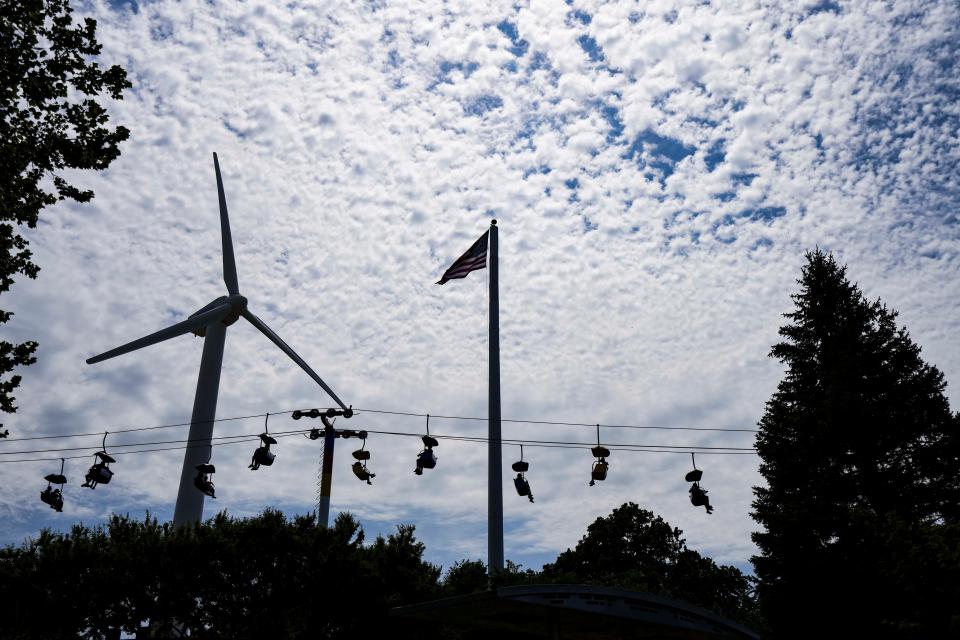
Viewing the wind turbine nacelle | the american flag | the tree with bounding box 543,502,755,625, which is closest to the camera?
the american flag

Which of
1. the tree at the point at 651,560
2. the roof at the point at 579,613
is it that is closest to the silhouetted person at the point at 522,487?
the roof at the point at 579,613

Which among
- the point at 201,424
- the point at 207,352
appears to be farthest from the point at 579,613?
the point at 207,352

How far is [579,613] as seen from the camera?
14.8 meters

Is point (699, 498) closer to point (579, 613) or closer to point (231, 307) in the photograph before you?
point (579, 613)

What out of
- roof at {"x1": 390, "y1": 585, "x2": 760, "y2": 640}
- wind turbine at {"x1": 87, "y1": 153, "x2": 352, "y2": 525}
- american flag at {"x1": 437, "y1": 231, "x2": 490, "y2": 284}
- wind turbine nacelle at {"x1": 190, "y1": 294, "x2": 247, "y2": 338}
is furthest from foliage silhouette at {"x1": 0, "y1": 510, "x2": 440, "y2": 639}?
wind turbine nacelle at {"x1": 190, "y1": 294, "x2": 247, "y2": 338}

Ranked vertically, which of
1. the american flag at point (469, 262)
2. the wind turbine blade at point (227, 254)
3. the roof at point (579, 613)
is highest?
the wind turbine blade at point (227, 254)

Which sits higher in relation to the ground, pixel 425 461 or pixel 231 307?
pixel 231 307

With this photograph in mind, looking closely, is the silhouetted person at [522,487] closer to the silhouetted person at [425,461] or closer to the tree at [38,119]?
the silhouetted person at [425,461]

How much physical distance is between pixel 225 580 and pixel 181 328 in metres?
14.4

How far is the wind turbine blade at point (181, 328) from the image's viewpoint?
2992 centimetres

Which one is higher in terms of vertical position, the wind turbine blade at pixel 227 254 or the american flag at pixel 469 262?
the wind turbine blade at pixel 227 254

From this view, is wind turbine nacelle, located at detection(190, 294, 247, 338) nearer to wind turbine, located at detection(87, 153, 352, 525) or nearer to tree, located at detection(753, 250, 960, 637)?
wind turbine, located at detection(87, 153, 352, 525)

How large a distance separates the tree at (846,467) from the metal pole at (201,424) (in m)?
21.9

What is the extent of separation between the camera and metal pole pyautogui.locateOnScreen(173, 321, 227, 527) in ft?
90.6
